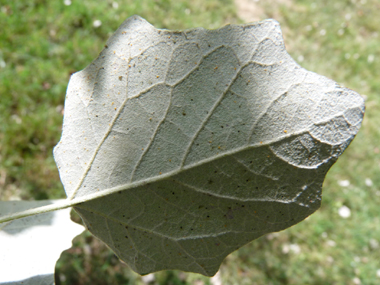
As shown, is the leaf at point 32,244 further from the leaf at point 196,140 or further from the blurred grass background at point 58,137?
the blurred grass background at point 58,137

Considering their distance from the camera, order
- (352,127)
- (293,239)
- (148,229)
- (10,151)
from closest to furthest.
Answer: (352,127), (148,229), (10,151), (293,239)

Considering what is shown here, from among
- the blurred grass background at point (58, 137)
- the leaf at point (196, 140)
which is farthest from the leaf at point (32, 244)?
the blurred grass background at point (58, 137)

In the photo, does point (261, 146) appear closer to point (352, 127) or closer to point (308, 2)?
point (352, 127)

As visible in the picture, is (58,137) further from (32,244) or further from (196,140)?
(196,140)

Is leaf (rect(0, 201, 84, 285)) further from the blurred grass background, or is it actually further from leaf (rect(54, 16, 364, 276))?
the blurred grass background

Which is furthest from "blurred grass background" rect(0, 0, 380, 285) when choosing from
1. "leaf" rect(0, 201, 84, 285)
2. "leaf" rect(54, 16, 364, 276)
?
"leaf" rect(54, 16, 364, 276)

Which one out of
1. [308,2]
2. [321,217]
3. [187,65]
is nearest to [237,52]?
[187,65]
